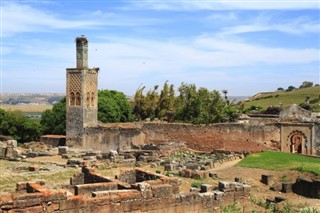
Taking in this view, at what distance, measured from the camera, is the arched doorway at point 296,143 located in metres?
33.0

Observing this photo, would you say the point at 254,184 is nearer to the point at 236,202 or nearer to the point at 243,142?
the point at 236,202

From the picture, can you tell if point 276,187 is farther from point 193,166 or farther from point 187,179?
point 193,166

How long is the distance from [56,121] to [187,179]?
2827 cm

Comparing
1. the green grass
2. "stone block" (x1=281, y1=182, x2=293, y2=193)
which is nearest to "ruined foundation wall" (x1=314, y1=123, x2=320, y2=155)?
the green grass

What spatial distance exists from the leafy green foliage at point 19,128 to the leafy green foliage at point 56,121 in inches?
40.3

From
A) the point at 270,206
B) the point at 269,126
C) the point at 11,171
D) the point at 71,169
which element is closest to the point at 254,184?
the point at 270,206

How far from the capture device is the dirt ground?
638 inches

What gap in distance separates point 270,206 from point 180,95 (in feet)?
103

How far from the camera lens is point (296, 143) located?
3356 cm

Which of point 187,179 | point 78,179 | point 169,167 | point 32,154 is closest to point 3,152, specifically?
point 32,154

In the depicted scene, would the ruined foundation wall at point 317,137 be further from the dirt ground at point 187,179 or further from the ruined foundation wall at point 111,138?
the ruined foundation wall at point 111,138

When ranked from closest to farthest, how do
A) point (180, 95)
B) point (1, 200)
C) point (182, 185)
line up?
point (1, 200)
point (182, 185)
point (180, 95)

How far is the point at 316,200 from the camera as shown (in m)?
16.7

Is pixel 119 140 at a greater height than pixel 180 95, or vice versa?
pixel 180 95
